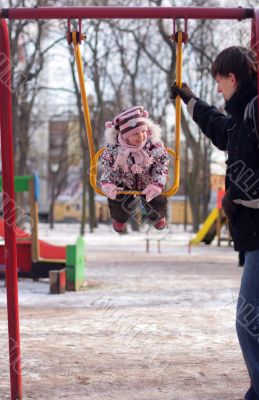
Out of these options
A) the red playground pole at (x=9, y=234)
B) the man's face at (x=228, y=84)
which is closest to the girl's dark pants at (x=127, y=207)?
the red playground pole at (x=9, y=234)

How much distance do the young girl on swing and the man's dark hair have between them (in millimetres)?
676

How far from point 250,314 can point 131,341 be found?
7.47 feet

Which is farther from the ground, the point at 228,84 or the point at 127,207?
the point at 228,84

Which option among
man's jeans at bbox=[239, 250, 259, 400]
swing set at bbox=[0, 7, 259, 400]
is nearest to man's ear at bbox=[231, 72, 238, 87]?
swing set at bbox=[0, 7, 259, 400]

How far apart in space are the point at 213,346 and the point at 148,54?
62.5 feet

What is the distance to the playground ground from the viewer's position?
361 cm

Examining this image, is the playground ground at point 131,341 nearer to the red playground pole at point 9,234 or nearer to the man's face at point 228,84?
the red playground pole at point 9,234

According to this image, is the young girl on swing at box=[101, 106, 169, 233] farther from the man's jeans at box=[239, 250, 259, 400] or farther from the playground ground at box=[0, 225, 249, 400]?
the playground ground at box=[0, 225, 249, 400]

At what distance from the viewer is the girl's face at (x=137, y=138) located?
3.38 metres

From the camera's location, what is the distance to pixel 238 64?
9.33ft

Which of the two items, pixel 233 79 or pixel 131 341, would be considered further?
pixel 131 341

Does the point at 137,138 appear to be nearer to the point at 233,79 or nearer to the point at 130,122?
the point at 130,122

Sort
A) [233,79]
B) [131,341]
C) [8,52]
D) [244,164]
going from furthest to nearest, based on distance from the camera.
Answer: [131,341] → [8,52] → [233,79] → [244,164]

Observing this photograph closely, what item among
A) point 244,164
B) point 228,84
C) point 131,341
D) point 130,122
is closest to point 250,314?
point 244,164
